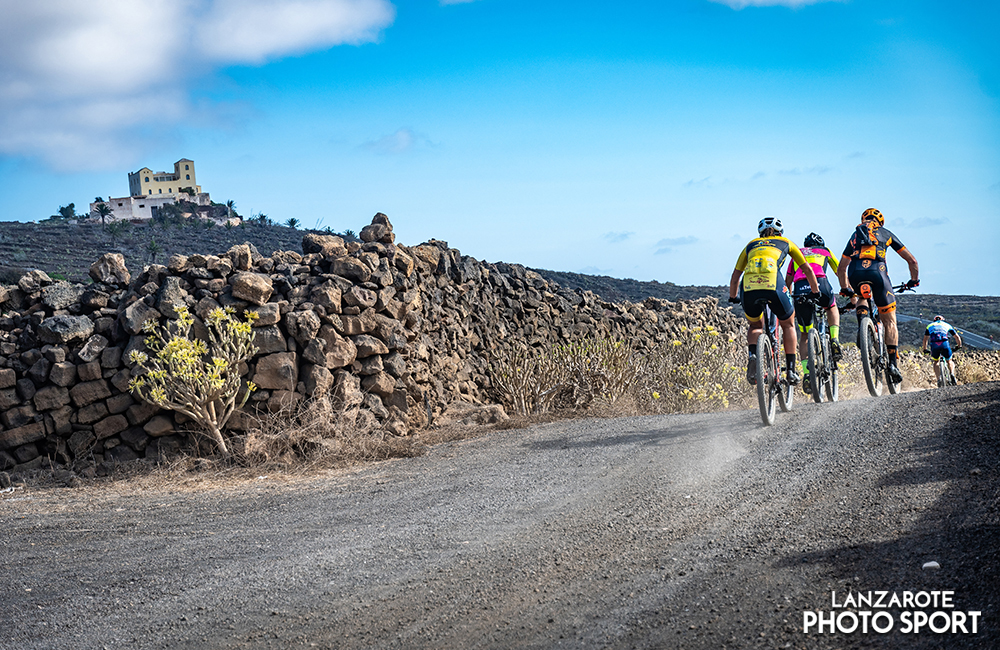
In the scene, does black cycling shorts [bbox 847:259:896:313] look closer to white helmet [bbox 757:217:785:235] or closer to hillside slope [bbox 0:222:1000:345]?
white helmet [bbox 757:217:785:235]

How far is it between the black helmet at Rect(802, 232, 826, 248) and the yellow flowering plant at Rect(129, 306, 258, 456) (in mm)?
6551

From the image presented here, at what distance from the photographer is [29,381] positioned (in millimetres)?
9117

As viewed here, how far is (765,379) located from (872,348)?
8.92 feet

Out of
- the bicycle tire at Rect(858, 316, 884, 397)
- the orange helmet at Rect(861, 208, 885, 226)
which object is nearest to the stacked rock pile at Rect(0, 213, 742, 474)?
the bicycle tire at Rect(858, 316, 884, 397)

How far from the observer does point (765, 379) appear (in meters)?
7.95

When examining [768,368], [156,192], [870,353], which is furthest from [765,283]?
[156,192]

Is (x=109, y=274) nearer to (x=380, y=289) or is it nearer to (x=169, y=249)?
(x=380, y=289)

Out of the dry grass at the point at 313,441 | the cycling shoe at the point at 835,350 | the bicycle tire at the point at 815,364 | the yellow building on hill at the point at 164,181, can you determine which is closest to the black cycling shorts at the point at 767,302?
the bicycle tire at the point at 815,364

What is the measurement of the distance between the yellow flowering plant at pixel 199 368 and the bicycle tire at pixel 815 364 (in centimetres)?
626

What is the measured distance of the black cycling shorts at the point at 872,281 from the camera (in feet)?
31.7

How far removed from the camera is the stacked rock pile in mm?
9086

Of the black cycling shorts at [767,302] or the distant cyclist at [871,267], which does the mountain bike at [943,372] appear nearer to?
the distant cyclist at [871,267]

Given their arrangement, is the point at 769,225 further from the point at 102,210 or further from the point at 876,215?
the point at 102,210

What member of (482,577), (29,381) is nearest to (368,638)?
(482,577)
